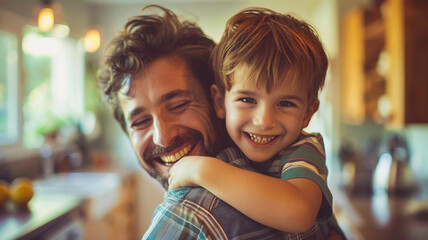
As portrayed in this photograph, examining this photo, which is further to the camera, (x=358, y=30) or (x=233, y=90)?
(x=358, y=30)

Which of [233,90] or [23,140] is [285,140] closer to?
[233,90]

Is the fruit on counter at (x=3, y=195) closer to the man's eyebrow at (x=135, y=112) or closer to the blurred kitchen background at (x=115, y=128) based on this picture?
the blurred kitchen background at (x=115, y=128)

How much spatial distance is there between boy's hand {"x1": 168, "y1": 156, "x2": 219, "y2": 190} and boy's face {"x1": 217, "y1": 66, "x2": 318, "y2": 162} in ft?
0.21

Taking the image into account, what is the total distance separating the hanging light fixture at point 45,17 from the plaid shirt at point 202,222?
2622 mm

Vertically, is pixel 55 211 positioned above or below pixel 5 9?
below

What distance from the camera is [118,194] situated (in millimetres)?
3498

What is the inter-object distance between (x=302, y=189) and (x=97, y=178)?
11.1 feet

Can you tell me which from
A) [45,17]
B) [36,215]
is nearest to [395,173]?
[36,215]

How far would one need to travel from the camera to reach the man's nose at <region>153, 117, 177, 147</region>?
0.60m

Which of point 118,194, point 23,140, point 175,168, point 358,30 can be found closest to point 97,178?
point 118,194

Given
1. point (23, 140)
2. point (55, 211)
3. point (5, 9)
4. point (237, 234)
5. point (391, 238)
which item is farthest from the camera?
point (23, 140)

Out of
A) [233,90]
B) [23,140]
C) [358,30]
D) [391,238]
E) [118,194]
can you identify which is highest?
[358,30]

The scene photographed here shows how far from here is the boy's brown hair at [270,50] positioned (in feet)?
1.80

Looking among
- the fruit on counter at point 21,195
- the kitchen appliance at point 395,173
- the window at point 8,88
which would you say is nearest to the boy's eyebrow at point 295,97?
the fruit on counter at point 21,195
